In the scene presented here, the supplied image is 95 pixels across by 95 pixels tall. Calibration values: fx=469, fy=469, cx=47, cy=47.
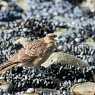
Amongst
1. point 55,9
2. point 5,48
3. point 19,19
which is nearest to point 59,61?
point 5,48

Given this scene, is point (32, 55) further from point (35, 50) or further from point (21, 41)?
point (21, 41)

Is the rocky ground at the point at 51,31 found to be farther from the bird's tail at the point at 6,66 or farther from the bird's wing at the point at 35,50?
the bird's wing at the point at 35,50

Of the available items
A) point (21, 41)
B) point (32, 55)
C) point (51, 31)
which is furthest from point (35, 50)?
point (51, 31)

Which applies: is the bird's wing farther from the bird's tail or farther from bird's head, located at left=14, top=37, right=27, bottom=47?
bird's head, located at left=14, top=37, right=27, bottom=47

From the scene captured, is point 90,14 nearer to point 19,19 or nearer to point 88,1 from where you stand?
point 88,1

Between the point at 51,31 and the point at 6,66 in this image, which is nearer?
the point at 6,66

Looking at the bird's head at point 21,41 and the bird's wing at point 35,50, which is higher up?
the bird's head at point 21,41

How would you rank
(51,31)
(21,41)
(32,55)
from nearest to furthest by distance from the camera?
(32,55) < (21,41) < (51,31)

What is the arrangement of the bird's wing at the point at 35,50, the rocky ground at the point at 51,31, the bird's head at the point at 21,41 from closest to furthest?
the rocky ground at the point at 51,31
the bird's wing at the point at 35,50
the bird's head at the point at 21,41

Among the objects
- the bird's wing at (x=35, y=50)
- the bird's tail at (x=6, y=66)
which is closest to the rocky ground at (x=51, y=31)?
the bird's tail at (x=6, y=66)
